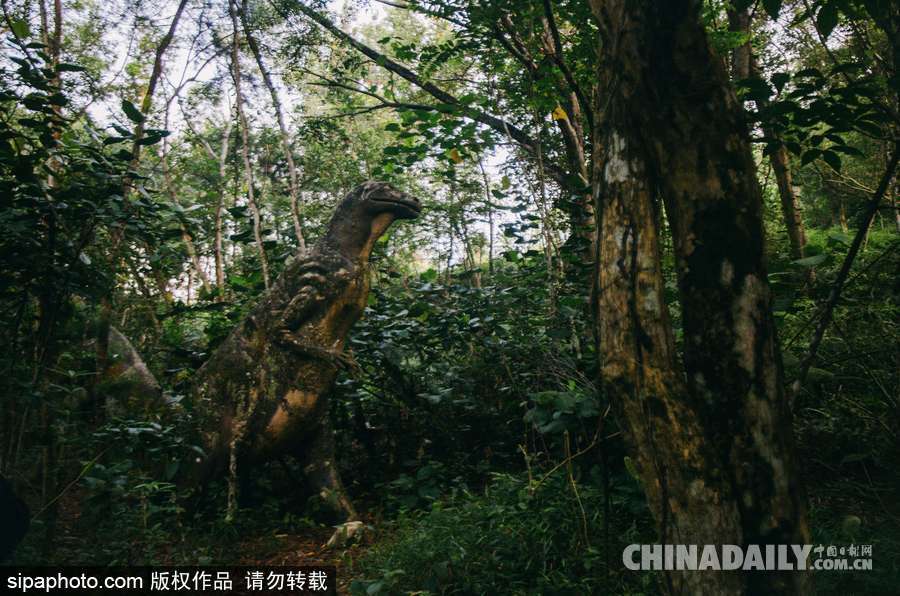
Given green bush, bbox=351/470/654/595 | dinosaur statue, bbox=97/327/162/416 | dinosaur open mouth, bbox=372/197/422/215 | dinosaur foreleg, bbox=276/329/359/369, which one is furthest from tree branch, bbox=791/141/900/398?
dinosaur statue, bbox=97/327/162/416

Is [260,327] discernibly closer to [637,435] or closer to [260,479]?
[260,479]

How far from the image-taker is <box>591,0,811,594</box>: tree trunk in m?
1.62

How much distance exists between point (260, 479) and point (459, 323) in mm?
2097

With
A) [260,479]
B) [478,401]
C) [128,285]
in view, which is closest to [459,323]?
[478,401]

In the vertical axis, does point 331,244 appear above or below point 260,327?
above

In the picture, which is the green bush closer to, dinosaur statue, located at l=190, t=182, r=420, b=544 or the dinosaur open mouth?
dinosaur statue, located at l=190, t=182, r=420, b=544

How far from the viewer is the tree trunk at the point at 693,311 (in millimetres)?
1624

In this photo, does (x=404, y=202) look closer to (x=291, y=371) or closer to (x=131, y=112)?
(x=291, y=371)

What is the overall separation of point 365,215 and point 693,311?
3100 millimetres

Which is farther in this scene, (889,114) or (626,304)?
(889,114)

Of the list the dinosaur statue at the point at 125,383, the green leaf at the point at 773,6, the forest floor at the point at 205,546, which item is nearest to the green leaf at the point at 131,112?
the forest floor at the point at 205,546

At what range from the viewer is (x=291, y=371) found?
13.4ft

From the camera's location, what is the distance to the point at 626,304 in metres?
1.78

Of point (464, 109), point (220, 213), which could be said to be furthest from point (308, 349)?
point (220, 213)
